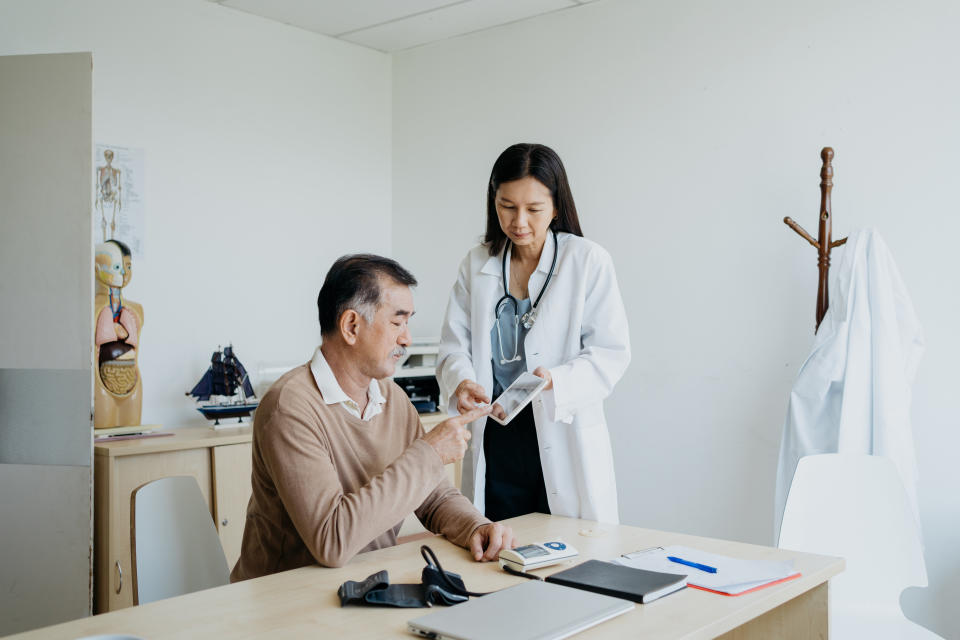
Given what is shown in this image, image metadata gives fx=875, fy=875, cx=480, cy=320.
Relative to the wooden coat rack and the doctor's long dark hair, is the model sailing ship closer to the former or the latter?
the doctor's long dark hair

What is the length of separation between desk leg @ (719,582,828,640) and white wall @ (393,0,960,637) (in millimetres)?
1493

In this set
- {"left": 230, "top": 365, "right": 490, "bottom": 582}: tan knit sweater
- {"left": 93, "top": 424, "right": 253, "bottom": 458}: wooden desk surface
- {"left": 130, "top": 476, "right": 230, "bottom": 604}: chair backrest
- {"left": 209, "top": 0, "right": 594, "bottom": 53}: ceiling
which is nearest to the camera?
{"left": 230, "top": 365, "right": 490, "bottom": 582}: tan knit sweater

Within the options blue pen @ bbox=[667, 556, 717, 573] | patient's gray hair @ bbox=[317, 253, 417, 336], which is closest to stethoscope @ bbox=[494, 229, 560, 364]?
patient's gray hair @ bbox=[317, 253, 417, 336]

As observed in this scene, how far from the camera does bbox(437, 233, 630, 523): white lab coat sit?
233cm

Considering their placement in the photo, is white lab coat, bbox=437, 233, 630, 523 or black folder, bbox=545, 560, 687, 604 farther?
white lab coat, bbox=437, 233, 630, 523

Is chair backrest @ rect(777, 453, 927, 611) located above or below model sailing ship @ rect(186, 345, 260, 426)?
below

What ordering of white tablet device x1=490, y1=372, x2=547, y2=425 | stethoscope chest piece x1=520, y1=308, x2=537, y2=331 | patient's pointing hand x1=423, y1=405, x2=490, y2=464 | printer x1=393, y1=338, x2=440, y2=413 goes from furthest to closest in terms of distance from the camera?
printer x1=393, y1=338, x2=440, y2=413
stethoscope chest piece x1=520, y1=308, x2=537, y2=331
white tablet device x1=490, y1=372, x2=547, y2=425
patient's pointing hand x1=423, y1=405, x2=490, y2=464

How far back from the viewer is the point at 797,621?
172 centimetres

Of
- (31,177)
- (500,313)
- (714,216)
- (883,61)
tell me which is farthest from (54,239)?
(883,61)

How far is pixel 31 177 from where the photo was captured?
2.99 meters

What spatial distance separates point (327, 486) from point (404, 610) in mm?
345

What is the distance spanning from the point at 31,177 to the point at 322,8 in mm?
1595

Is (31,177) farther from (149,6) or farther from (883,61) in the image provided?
(883,61)

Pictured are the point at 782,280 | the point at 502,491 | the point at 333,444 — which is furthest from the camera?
the point at 782,280
